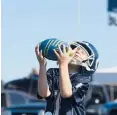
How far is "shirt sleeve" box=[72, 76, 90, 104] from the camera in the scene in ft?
9.66

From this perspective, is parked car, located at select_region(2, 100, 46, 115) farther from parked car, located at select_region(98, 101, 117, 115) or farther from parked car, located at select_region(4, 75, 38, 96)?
parked car, located at select_region(4, 75, 38, 96)

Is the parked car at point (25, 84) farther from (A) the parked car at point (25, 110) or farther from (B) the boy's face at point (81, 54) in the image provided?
(B) the boy's face at point (81, 54)

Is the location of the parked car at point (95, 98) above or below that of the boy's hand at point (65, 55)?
below

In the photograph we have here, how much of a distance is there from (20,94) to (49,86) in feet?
21.8

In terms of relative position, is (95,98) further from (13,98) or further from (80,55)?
(80,55)

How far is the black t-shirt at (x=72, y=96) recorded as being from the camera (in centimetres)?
294

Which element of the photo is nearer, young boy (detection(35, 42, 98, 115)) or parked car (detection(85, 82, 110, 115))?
young boy (detection(35, 42, 98, 115))

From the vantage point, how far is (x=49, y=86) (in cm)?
306

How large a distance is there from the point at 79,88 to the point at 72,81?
66 mm

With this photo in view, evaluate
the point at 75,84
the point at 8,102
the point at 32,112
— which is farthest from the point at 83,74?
the point at 8,102

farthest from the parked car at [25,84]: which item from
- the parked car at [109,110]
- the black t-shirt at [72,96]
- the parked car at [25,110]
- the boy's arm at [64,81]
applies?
the boy's arm at [64,81]

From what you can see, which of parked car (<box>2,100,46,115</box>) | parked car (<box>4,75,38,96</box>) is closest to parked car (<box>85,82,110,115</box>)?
parked car (<box>4,75,38,96</box>)

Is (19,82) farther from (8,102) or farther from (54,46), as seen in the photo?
(54,46)

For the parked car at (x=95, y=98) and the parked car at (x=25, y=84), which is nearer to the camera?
the parked car at (x=95, y=98)
